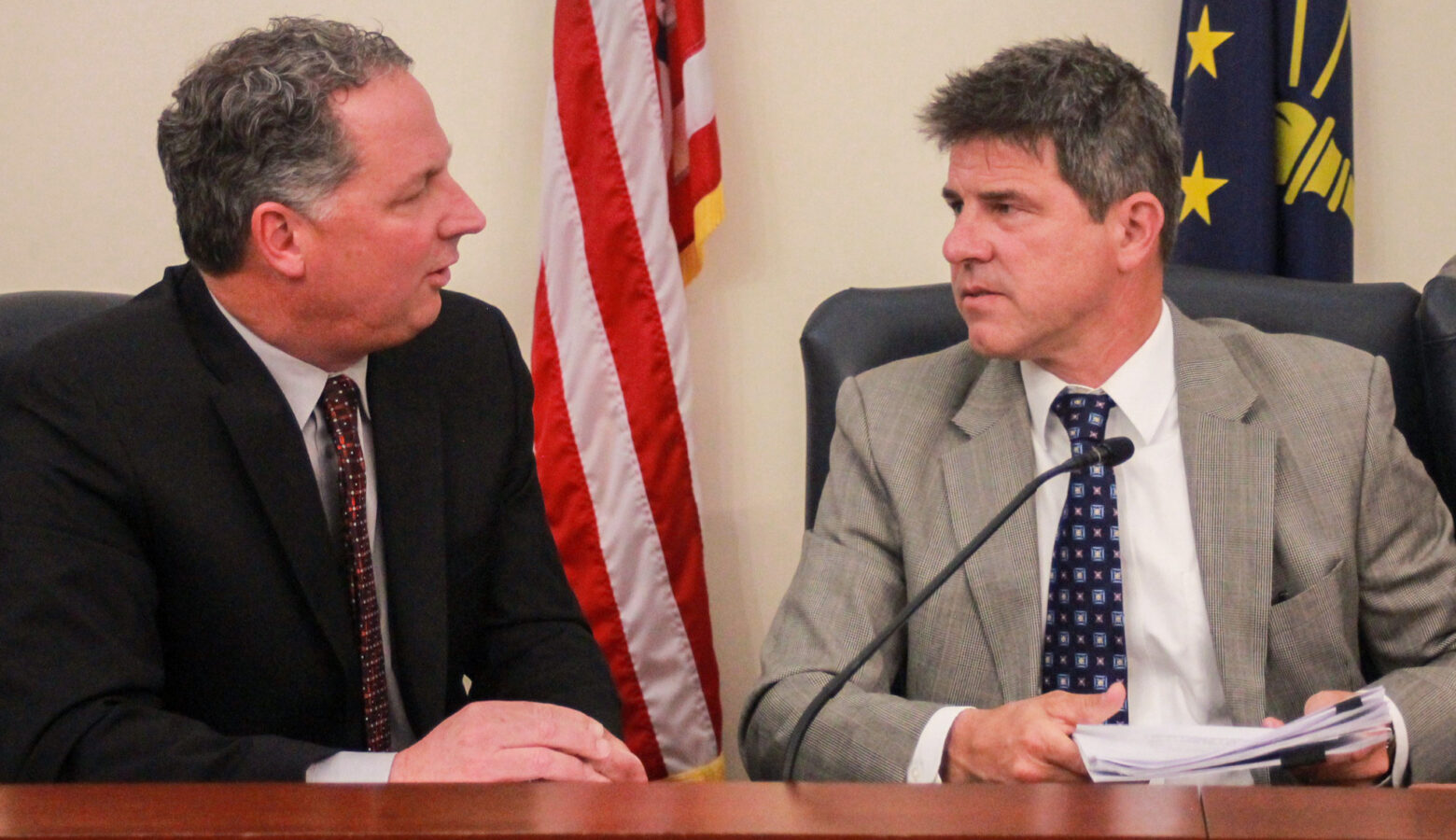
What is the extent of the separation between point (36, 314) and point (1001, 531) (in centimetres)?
116

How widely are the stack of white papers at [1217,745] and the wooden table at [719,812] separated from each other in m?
0.18

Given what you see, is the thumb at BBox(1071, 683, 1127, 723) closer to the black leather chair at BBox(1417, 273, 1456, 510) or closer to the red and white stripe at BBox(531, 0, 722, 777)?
the black leather chair at BBox(1417, 273, 1456, 510)

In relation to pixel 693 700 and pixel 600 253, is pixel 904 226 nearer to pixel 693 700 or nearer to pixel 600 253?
pixel 600 253

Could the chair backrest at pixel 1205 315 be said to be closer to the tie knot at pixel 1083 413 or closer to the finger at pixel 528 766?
the tie knot at pixel 1083 413

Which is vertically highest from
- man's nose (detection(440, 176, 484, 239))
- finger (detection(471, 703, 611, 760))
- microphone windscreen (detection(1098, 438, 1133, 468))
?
man's nose (detection(440, 176, 484, 239))

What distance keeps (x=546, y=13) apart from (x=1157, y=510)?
160 centimetres

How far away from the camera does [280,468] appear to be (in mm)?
1503

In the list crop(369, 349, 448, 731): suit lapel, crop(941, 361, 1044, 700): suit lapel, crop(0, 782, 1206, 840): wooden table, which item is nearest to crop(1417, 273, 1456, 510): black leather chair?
crop(941, 361, 1044, 700): suit lapel

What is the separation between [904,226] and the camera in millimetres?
2691

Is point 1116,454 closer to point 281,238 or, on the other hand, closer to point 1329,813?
point 1329,813

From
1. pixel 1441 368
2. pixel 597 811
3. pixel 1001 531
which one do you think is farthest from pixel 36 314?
pixel 1441 368

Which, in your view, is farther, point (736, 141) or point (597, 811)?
point (736, 141)

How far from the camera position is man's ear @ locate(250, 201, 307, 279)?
151 centimetres

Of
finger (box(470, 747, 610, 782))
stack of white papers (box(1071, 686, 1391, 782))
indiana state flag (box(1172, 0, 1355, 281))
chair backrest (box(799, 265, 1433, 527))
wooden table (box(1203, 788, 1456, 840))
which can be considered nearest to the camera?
wooden table (box(1203, 788, 1456, 840))
